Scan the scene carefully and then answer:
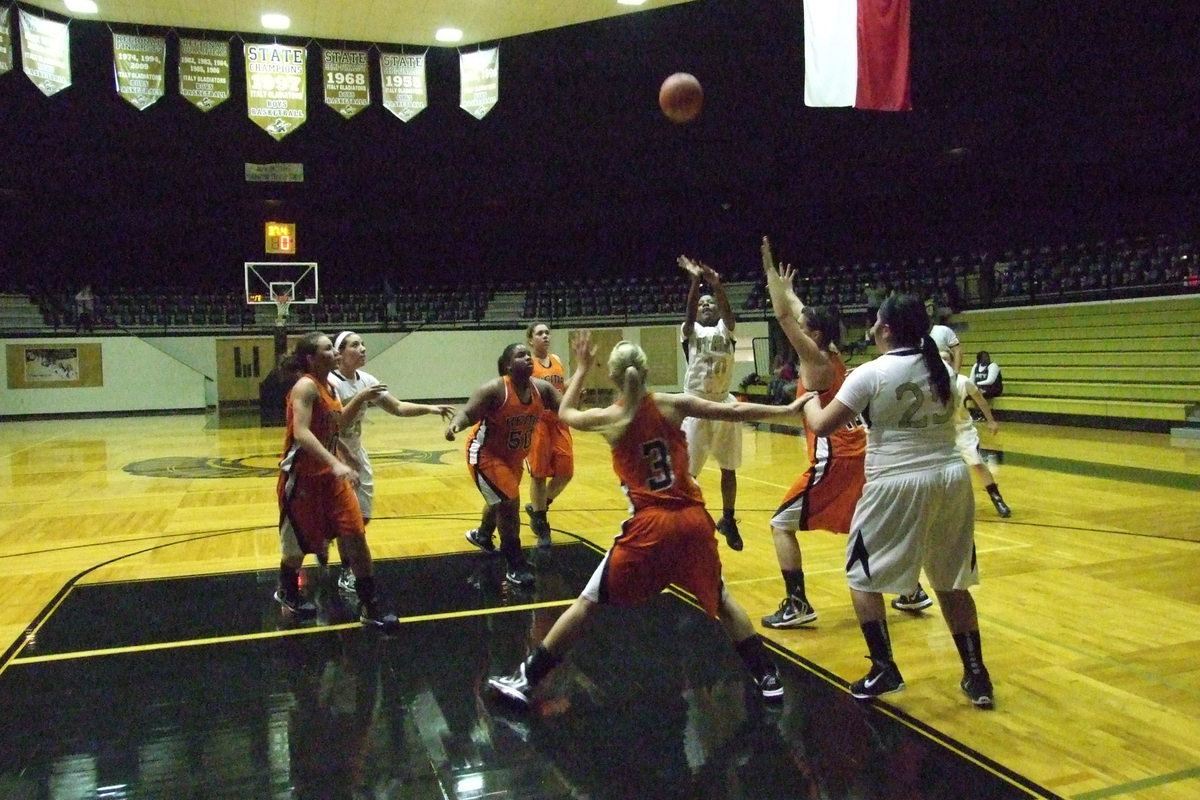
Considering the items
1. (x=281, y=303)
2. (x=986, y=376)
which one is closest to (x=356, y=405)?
(x=986, y=376)

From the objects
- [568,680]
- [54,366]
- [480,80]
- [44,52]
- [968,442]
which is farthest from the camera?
[54,366]

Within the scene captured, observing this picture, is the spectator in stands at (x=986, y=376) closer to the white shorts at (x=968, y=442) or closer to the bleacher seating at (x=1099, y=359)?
the bleacher seating at (x=1099, y=359)

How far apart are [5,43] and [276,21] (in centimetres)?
358

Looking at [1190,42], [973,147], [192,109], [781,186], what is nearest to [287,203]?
[192,109]

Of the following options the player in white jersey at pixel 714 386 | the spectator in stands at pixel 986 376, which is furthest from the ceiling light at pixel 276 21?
the spectator in stands at pixel 986 376

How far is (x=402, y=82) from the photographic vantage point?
46.0ft

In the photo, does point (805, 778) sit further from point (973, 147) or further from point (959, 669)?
point (973, 147)

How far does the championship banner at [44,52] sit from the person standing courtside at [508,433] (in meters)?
9.65

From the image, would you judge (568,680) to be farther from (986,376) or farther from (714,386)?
(986,376)

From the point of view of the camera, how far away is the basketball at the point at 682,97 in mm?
7711

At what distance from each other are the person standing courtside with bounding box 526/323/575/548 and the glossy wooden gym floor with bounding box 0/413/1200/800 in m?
0.30

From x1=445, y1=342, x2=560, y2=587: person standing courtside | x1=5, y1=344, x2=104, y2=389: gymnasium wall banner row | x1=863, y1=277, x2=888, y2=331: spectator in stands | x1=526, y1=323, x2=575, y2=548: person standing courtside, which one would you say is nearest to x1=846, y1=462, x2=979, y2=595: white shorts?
x1=445, y1=342, x2=560, y2=587: person standing courtside

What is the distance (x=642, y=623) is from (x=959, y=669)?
1.58 m

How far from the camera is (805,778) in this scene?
3059mm
